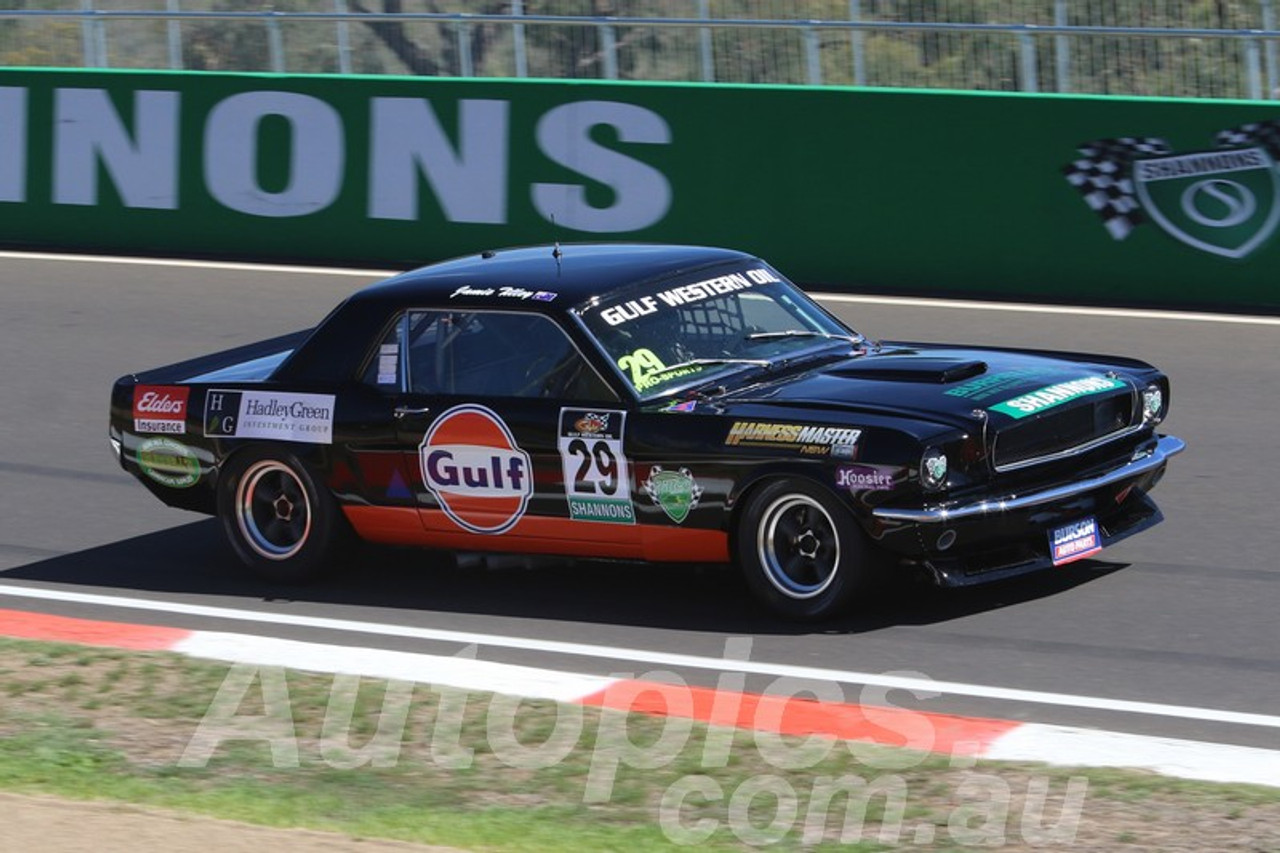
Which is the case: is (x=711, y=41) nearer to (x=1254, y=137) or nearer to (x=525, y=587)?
(x=1254, y=137)

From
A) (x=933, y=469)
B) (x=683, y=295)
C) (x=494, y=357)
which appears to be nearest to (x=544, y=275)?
(x=494, y=357)

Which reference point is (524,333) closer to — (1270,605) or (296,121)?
(1270,605)

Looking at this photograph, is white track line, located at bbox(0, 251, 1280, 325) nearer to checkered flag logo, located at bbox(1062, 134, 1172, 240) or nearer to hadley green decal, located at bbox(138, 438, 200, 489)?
checkered flag logo, located at bbox(1062, 134, 1172, 240)

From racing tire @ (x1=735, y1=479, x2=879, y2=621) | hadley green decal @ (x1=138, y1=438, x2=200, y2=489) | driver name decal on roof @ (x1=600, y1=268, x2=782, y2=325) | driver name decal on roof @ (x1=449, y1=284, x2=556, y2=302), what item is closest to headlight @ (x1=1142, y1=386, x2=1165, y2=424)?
racing tire @ (x1=735, y1=479, x2=879, y2=621)

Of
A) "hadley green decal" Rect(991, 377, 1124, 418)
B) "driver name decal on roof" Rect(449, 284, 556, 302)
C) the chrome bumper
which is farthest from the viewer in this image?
"driver name decal on roof" Rect(449, 284, 556, 302)

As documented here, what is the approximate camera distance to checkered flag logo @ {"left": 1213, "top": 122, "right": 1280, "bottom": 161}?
14.3 metres

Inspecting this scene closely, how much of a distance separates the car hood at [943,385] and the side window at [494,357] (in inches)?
25.5

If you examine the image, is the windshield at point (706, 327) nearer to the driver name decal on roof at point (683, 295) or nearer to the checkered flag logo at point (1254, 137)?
the driver name decal on roof at point (683, 295)

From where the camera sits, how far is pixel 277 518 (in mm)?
9102

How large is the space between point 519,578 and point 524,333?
1140 mm

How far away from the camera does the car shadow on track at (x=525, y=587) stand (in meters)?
8.10

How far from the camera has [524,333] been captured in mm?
8453

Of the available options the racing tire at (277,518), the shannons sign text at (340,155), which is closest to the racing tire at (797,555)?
the racing tire at (277,518)

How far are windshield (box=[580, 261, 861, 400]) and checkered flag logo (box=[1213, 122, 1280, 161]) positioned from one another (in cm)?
632
